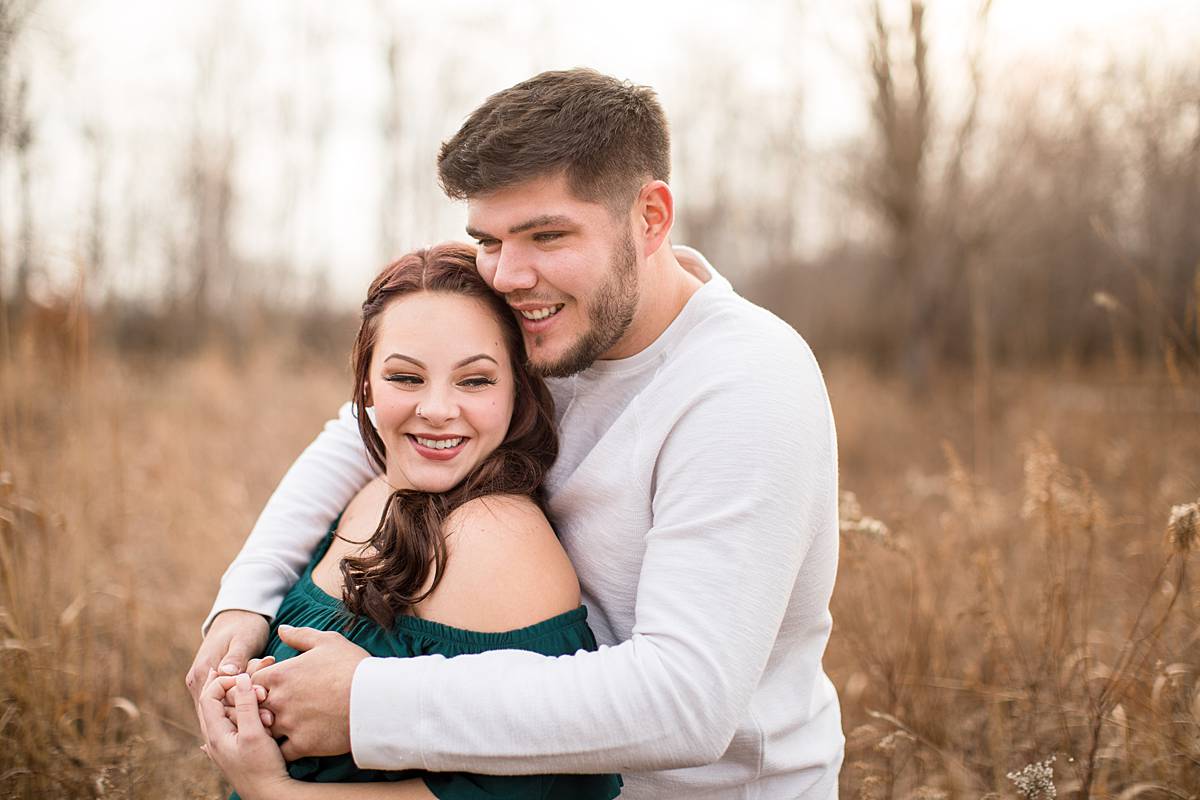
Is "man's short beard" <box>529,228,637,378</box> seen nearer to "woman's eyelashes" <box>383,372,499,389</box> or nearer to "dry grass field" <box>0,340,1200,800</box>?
"woman's eyelashes" <box>383,372,499,389</box>

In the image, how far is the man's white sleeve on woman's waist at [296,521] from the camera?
78.7 inches

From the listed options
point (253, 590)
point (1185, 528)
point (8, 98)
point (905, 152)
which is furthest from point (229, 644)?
point (905, 152)

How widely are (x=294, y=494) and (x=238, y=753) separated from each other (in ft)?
2.55

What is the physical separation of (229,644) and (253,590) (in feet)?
0.50

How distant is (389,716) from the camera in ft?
4.63

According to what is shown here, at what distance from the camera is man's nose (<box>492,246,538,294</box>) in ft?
5.95

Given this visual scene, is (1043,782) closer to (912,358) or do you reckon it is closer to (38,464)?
(38,464)

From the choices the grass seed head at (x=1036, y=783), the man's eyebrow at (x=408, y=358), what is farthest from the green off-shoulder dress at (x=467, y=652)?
the grass seed head at (x=1036, y=783)

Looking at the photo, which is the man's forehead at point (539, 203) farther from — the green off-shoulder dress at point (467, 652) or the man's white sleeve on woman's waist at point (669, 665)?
the green off-shoulder dress at point (467, 652)

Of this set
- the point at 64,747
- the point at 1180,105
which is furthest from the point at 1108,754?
the point at 1180,105

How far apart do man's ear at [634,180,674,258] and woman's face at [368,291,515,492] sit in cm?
41

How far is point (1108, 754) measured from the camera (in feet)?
7.82

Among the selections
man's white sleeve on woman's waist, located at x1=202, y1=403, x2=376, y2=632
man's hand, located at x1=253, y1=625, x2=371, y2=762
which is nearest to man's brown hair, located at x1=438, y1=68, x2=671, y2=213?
man's white sleeve on woman's waist, located at x1=202, y1=403, x2=376, y2=632

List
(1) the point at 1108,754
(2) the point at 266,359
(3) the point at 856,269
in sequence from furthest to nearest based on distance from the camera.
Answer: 1. (3) the point at 856,269
2. (2) the point at 266,359
3. (1) the point at 1108,754
